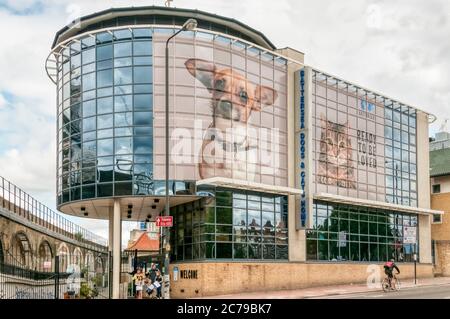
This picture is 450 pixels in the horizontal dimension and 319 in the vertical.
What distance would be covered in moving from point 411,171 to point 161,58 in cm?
2606

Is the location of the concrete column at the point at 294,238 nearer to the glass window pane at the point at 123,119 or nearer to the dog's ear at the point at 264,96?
the dog's ear at the point at 264,96

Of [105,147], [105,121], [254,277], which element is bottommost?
[254,277]

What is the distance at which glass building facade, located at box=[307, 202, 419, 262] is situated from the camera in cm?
4006

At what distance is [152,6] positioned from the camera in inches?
1389

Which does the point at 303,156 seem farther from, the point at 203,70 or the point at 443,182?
the point at 443,182

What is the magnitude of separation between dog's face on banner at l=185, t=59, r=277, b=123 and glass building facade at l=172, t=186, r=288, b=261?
184 inches

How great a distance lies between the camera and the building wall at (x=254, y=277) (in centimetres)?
3275

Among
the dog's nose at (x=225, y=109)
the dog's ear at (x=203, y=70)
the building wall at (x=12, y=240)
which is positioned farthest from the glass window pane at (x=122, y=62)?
the building wall at (x=12, y=240)

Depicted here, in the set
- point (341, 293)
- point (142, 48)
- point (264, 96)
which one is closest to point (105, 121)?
point (142, 48)

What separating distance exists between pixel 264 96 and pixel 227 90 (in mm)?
3360

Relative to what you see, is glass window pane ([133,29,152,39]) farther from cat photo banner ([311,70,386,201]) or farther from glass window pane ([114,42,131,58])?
cat photo banner ([311,70,386,201])

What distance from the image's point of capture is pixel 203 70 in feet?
113
